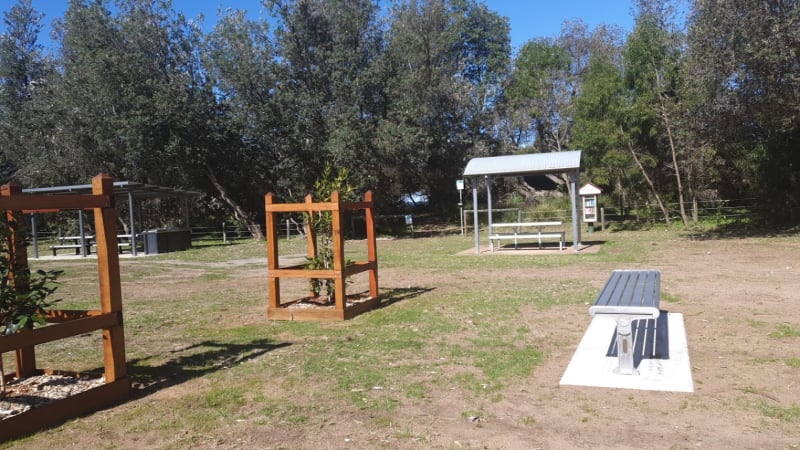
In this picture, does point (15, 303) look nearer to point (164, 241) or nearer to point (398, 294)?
point (398, 294)

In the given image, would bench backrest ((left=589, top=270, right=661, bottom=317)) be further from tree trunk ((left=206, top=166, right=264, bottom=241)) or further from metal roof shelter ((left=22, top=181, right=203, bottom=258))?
tree trunk ((left=206, top=166, right=264, bottom=241))

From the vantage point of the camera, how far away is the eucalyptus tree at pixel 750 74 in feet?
47.9

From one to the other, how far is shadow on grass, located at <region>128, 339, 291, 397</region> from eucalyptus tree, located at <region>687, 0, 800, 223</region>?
14.5 m

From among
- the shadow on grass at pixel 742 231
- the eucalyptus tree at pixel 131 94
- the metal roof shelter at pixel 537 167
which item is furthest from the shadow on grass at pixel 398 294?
the eucalyptus tree at pixel 131 94

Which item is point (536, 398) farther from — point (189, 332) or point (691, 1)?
point (691, 1)

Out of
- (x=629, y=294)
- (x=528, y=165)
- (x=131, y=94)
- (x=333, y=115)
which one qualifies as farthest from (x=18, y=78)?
(x=629, y=294)

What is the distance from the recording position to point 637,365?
5027mm

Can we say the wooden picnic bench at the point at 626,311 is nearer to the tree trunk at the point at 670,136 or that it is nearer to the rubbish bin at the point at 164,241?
the tree trunk at the point at 670,136

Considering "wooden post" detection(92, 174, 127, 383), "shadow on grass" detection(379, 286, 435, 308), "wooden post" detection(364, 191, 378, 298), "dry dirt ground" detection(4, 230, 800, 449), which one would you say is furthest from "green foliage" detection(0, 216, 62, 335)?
"shadow on grass" detection(379, 286, 435, 308)

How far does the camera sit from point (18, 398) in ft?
14.7

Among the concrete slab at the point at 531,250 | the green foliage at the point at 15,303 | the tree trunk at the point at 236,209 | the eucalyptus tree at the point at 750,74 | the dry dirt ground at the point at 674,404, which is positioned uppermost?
the eucalyptus tree at the point at 750,74

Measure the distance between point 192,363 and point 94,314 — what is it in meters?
1.15

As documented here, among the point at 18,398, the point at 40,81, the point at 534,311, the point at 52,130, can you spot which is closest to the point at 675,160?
the point at 534,311

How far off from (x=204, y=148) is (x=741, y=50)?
22.0 meters
